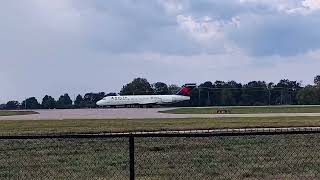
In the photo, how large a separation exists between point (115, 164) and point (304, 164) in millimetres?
3957

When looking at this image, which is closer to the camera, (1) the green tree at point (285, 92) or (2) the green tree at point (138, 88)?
(1) the green tree at point (285, 92)

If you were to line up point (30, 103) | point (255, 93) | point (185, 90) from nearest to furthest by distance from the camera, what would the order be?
1. point (185, 90)
2. point (30, 103)
3. point (255, 93)

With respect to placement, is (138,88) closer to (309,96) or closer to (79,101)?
(79,101)

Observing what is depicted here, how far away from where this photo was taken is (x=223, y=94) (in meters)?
140

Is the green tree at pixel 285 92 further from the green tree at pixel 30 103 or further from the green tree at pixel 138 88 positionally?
the green tree at pixel 30 103

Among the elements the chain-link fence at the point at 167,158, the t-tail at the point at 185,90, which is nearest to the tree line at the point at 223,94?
the t-tail at the point at 185,90

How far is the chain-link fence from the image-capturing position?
40.0ft

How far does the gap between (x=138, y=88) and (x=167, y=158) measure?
132646 millimetres

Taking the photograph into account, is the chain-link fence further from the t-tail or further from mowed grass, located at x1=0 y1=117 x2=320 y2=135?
the t-tail

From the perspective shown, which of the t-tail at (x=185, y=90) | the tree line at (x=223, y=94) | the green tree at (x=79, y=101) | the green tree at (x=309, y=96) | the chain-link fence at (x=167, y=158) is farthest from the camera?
the green tree at (x=79, y=101)

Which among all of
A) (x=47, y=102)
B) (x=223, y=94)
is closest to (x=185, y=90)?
(x=223, y=94)

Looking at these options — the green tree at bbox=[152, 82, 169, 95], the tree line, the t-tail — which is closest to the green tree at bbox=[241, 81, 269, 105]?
the tree line

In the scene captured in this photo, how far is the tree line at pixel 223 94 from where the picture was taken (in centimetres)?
13400

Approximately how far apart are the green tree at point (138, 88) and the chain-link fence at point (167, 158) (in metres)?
126
